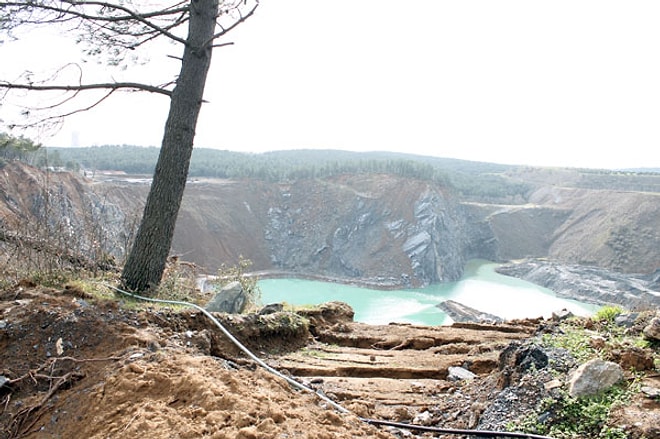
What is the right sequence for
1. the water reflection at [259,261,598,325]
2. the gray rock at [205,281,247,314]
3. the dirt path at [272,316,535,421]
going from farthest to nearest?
the water reflection at [259,261,598,325] → the gray rock at [205,281,247,314] → the dirt path at [272,316,535,421]

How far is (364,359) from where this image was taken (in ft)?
11.6

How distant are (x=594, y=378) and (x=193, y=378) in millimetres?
1786

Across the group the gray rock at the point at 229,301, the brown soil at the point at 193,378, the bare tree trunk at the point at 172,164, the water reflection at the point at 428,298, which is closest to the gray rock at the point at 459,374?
the brown soil at the point at 193,378

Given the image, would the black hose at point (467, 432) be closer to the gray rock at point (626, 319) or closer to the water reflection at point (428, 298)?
the gray rock at point (626, 319)

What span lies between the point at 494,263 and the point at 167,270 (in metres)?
47.3

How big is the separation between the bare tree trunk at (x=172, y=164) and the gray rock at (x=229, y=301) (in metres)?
0.54

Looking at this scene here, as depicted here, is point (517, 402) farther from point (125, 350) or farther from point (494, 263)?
point (494, 263)

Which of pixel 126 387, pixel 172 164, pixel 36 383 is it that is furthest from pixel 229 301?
pixel 126 387

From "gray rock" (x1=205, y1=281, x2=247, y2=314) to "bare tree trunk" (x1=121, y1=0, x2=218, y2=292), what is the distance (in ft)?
1.77

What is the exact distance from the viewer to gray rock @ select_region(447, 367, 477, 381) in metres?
3.06

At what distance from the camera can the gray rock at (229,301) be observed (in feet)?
13.5

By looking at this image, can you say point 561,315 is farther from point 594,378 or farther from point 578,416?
point 578,416

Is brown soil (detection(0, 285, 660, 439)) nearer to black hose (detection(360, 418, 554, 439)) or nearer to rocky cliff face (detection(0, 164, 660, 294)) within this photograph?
black hose (detection(360, 418, 554, 439))

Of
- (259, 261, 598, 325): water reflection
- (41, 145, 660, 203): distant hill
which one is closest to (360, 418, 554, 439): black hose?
(259, 261, 598, 325): water reflection
